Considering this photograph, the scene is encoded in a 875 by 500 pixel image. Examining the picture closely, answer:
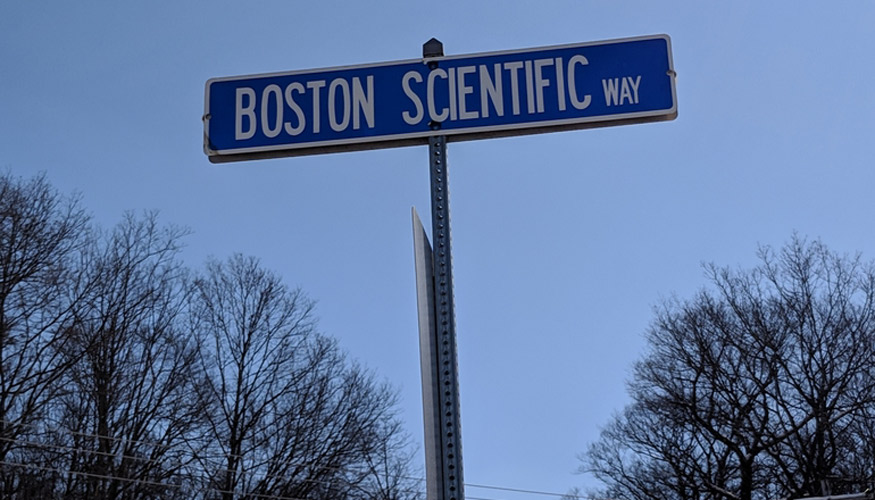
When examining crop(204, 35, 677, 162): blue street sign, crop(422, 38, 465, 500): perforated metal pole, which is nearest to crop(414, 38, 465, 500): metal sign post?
crop(422, 38, 465, 500): perforated metal pole

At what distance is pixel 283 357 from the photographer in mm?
31953

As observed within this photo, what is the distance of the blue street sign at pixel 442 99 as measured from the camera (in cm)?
372

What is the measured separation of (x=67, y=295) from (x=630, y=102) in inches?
1007

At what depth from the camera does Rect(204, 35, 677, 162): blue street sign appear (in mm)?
3719

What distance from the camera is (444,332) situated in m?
3.37

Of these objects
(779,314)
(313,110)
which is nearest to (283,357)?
(779,314)

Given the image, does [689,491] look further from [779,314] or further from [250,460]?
[250,460]

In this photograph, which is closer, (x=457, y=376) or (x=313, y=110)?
(x=457, y=376)

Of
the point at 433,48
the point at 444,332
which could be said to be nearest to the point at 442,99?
Answer: the point at 433,48

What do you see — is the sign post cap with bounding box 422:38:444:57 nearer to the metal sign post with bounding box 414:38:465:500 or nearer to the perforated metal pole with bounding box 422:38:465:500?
the perforated metal pole with bounding box 422:38:465:500

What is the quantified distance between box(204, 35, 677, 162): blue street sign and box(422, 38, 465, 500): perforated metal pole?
10cm

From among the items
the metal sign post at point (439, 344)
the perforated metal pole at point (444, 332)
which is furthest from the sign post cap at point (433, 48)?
the metal sign post at point (439, 344)

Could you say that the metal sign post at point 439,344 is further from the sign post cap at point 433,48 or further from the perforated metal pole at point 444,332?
the sign post cap at point 433,48

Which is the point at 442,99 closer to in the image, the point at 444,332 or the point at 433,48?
the point at 433,48
